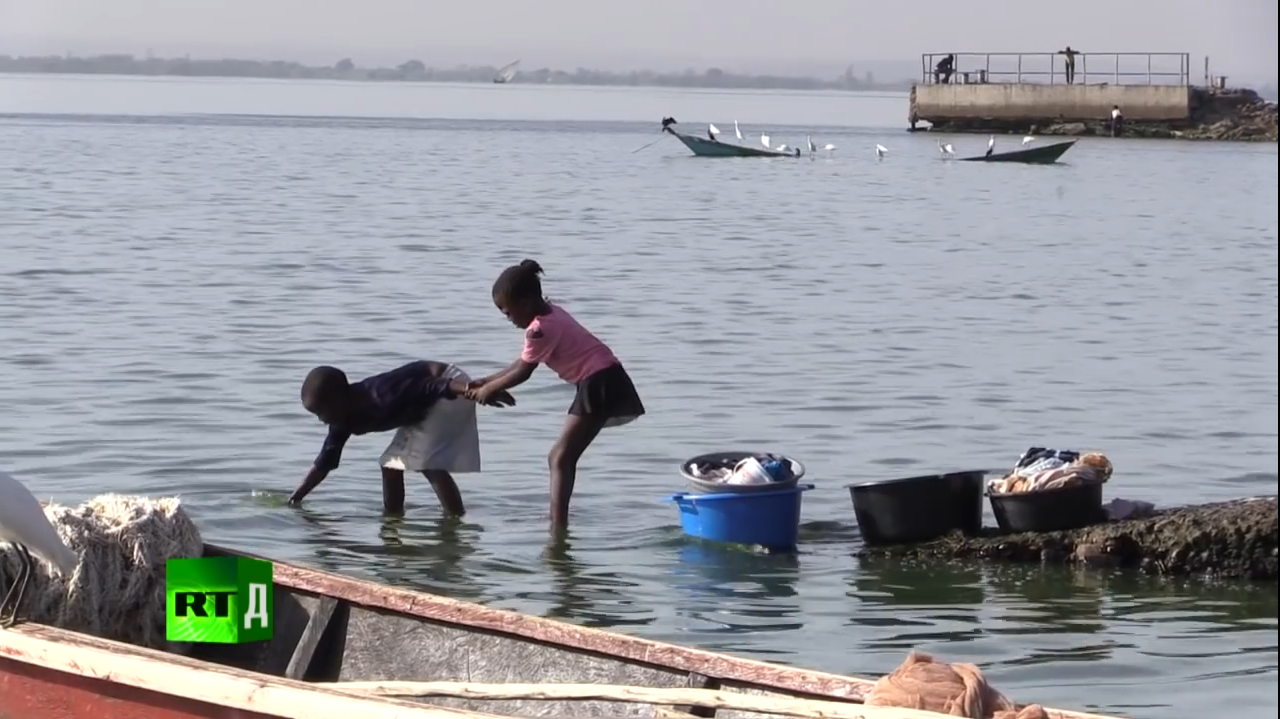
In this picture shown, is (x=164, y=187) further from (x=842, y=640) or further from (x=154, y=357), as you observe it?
(x=842, y=640)

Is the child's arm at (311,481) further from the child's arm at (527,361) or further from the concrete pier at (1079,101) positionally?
the concrete pier at (1079,101)

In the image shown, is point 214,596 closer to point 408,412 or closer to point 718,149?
point 408,412

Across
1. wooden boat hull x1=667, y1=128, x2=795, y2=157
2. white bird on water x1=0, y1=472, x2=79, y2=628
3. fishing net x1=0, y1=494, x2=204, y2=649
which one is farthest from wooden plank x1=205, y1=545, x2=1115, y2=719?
wooden boat hull x1=667, y1=128, x2=795, y2=157

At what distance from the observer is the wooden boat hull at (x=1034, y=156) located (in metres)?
59.4

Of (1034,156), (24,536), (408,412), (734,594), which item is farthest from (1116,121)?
(24,536)

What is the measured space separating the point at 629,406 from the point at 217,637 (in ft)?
13.2

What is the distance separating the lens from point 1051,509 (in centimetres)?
1011

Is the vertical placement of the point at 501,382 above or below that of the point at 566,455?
above

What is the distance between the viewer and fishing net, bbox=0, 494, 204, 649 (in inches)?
257

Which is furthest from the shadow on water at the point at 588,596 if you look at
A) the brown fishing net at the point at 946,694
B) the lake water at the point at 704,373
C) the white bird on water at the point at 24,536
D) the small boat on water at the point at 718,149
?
the small boat on water at the point at 718,149

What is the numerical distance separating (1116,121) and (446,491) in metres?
65.8

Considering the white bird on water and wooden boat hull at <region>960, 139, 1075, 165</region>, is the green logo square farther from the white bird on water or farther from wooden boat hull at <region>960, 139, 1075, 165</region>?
wooden boat hull at <region>960, 139, 1075, 165</region>

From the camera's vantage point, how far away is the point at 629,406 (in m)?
10.4

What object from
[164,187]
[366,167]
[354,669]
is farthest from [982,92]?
[354,669]
